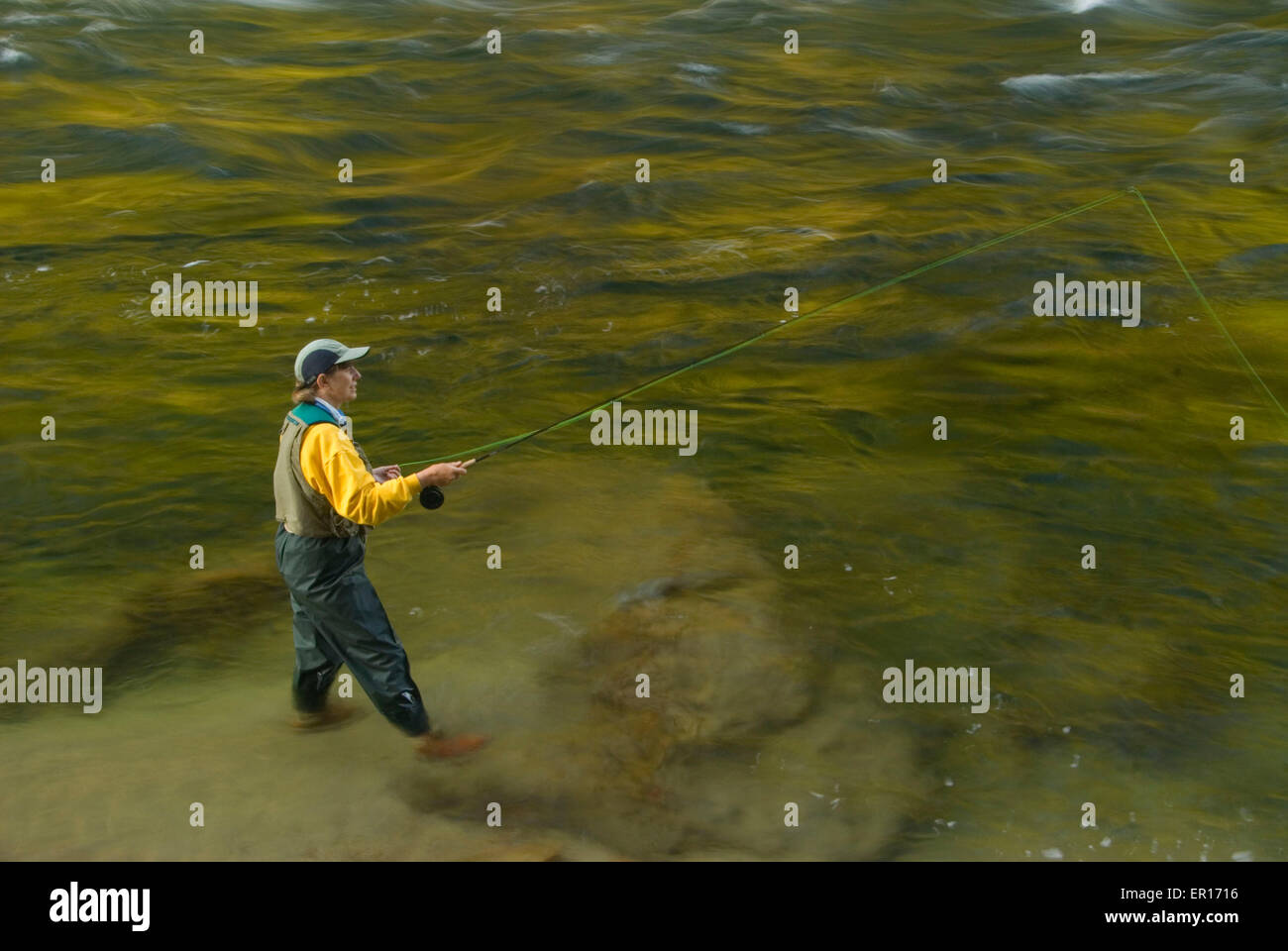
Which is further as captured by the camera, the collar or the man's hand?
the collar

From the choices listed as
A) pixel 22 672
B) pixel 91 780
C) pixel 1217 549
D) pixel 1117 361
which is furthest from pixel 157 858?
pixel 1117 361

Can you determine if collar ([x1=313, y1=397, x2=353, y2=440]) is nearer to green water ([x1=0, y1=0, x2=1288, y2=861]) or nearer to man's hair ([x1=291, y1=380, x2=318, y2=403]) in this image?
man's hair ([x1=291, y1=380, x2=318, y2=403])

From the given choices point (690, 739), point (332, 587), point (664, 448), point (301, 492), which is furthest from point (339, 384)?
point (664, 448)

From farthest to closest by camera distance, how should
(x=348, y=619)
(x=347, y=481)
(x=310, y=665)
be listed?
1. (x=310, y=665)
2. (x=348, y=619)
3. (x=347, y=481)

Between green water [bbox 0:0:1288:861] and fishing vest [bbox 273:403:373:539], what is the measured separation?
3.65 ft

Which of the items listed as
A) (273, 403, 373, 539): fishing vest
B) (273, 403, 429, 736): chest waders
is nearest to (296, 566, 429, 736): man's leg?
(273, 403, 429, 736): chest waders

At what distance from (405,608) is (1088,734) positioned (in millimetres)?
3441

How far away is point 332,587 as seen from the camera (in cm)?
505

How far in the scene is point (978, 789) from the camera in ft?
18.2

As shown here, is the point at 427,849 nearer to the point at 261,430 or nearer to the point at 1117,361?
the point at 261,430

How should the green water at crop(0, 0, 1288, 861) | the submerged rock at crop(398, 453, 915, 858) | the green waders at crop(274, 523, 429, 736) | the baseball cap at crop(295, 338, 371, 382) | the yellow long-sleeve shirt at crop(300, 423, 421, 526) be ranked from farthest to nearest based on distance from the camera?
the green water at crop(0, 0, 1288, 861) → the submerged rock at crop(398, 453, 915, 858) → the green waders at crop(274, 523, 429, 736) → the baseball cap at crop(295, 338, 371, 382) → the yellow long-sleeve shirt at crop(300, 423, 421, 526)

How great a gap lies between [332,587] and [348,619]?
14 centimetres

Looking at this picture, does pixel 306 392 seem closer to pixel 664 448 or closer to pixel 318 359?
pixel 318 359

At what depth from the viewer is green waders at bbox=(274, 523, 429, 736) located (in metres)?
5.03
